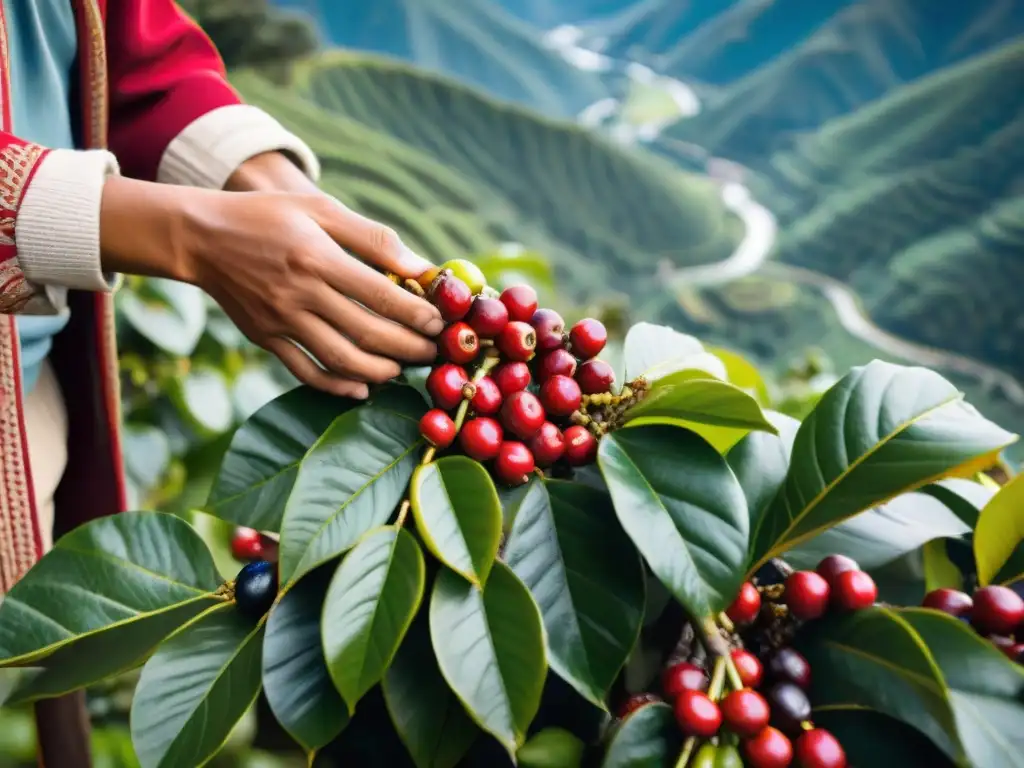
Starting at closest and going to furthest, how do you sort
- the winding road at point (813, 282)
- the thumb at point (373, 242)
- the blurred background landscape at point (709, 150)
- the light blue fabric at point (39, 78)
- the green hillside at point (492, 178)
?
the thumb at point (373, 242)
the light blue fabric at point (39, 78)
the winding road at point (813, 282)
the blurred background landscape at point (709, 150)
the green hillside at point (492, 178)

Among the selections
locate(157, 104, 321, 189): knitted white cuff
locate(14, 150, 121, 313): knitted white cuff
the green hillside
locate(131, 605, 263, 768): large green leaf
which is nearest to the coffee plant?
locate(131, 605, 263, 768): large green leaf

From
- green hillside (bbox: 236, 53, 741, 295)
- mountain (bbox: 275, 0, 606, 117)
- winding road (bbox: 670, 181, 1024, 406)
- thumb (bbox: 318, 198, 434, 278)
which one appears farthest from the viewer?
mountain (bbox: 275, 0, 606, 117)

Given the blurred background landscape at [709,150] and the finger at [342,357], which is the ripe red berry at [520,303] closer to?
the finger at [342,357]

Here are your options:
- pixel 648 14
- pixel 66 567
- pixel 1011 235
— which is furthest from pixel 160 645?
pixel 648 14

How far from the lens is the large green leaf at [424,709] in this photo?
0.31 meters

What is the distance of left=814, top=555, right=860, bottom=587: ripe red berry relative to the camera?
0.33 m

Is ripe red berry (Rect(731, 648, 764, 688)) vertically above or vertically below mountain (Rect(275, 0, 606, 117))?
above

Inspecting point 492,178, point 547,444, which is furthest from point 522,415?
point 492,178

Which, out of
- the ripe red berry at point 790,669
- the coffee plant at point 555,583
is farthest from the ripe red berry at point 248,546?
the ripe red berry at point 790,669

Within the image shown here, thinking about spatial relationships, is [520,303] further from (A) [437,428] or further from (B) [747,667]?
(B) [747,667]

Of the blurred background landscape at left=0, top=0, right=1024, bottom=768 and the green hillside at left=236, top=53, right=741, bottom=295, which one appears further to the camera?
the green hillside at left=236, top=53, right=741, bottom=295

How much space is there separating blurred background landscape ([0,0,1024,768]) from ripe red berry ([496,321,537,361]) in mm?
1218

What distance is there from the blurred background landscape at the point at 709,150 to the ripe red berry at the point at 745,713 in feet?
4.14

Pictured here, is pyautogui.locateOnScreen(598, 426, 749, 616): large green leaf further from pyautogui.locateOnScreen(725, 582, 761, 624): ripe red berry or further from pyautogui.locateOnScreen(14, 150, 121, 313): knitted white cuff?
pyautogui.locateOnScreen(14, 150, 121, 313): knitted white cuff
